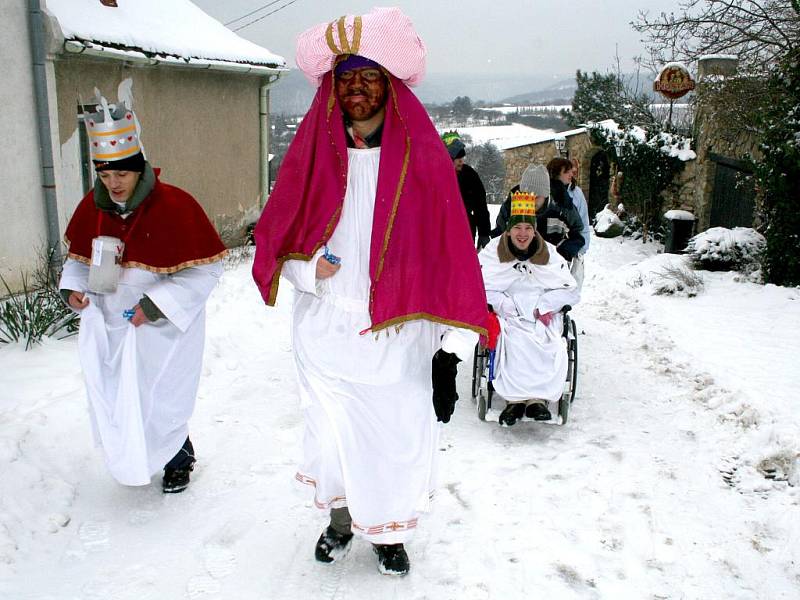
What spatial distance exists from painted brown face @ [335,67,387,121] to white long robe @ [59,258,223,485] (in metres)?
1.34

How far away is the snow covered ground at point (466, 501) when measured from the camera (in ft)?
10.9

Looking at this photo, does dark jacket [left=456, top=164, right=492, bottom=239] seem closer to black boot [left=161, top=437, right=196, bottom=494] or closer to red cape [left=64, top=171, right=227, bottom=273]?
red cape [left=64, top=171, right=227, bottom=273]

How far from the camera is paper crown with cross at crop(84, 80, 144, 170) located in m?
3.57

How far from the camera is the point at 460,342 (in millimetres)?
3152

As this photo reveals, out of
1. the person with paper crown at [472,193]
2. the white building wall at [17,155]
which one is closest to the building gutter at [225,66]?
the white building wall at [17,155]

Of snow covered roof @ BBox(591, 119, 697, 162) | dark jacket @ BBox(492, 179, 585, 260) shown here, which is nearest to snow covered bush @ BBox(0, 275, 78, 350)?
dark jacket @ BBox(492, 179, 585, 260)

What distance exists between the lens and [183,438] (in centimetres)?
400

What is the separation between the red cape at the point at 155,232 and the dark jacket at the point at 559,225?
3.51 m

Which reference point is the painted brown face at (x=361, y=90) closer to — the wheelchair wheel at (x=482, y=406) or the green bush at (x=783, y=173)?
the wheelchair wheel at (x=482, y=406)

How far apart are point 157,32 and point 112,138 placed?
7.68 meters

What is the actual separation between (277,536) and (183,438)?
0.79m

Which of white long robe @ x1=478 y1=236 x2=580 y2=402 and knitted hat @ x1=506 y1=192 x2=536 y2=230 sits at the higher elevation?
knitted hat @ x1=506 y1=192 x2=536 y2=230

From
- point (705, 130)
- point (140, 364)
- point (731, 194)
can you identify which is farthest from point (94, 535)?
point (705, 130)

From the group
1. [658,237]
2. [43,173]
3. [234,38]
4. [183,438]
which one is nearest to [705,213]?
[658,237]
